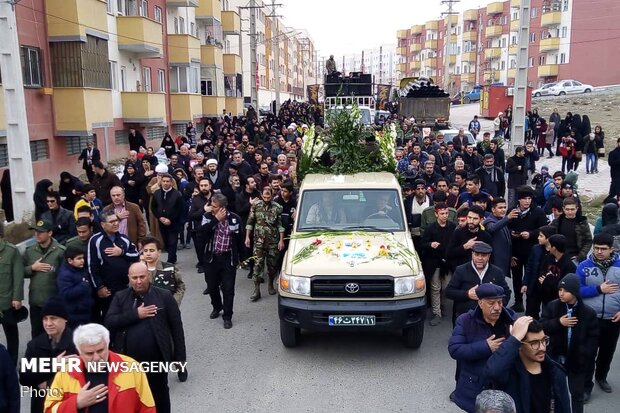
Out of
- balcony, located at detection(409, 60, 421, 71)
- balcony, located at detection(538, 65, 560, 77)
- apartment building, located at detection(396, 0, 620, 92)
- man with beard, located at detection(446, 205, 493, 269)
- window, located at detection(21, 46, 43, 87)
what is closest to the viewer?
man with beard, located at detection(446, 205, 493, 269)

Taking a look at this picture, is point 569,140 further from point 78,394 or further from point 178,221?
point 78,394

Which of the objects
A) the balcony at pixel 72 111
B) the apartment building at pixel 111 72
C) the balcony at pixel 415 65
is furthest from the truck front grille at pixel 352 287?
the balcony at pixel 415 65

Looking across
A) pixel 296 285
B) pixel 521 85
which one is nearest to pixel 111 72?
pixel 521 85

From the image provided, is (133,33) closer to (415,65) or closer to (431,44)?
(431,44)

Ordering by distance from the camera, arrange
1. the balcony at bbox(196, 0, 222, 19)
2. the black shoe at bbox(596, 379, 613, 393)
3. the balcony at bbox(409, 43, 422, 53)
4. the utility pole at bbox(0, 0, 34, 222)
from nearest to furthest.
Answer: the black shoe at bbox(596, 379, 613, 393)
the utility pole at bbox(0, 0, 34, 222)
the balcony at bbox(196, 0, 222, 19)
the balcony at bbox(409, 43, 422, 53)

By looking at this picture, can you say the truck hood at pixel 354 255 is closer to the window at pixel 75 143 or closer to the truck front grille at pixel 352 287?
the truck front grille at pixel 352 287

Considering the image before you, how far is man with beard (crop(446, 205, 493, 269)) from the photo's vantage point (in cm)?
659

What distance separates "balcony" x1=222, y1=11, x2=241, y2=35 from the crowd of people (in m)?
Result: 30.2

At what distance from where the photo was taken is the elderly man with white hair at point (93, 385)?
321cm

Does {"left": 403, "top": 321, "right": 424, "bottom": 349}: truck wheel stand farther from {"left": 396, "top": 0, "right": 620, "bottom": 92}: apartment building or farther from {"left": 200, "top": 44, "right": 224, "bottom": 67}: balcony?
{"left": 396, "top": 0, "right": 620, "bottom": 92}: apartment building

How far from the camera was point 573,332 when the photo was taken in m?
4.81

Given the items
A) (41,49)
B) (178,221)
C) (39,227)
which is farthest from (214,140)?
(39,227)

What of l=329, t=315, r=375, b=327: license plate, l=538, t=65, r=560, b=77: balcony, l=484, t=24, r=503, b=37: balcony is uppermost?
l=484, t=24, r=503, b=37: balcony

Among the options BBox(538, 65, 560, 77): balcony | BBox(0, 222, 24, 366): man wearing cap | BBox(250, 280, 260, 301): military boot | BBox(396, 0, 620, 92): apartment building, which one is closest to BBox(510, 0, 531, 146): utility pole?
BBox(250, 280, 260, 301): military boot
